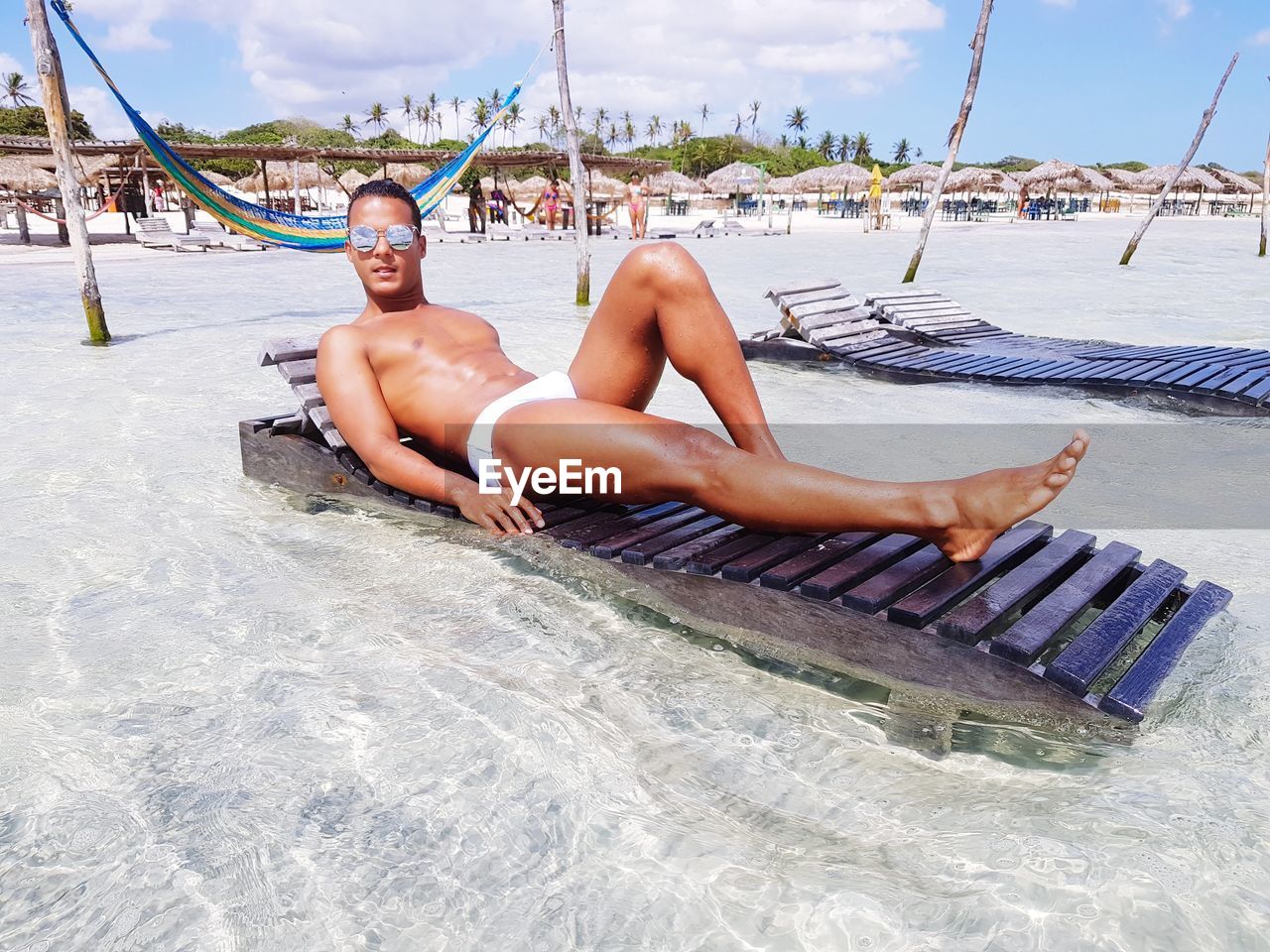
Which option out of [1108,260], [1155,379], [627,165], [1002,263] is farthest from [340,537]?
[627,165]

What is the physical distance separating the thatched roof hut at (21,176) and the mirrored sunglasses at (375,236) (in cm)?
2350

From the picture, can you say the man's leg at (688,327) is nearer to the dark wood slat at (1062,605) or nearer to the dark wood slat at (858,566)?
the dark wood slat at (858,566)

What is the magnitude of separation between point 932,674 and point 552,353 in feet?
17.0

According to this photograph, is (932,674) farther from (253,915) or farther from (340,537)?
(340,537)

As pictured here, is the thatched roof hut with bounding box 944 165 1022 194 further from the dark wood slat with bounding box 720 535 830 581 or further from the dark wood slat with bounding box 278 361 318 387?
the dark wood slat with bounding box 720 535 830 581

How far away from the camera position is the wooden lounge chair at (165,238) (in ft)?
61.0

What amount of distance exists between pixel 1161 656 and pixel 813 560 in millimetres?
789

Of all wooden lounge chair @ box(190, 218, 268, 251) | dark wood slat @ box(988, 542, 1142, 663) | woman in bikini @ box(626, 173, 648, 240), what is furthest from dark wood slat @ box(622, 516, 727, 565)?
woman in bikini @ box(626, 173, 648, 240)

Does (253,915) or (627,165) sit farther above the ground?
(627,165)

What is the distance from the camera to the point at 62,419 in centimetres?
488

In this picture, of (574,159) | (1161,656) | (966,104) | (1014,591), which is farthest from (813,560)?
(966,104)

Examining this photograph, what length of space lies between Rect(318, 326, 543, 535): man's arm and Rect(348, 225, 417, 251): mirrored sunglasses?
29 centimetres

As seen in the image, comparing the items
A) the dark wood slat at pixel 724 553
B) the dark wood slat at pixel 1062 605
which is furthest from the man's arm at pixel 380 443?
the dark wood slat at pixel 1062 605

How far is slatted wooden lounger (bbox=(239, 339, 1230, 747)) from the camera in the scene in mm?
1857
